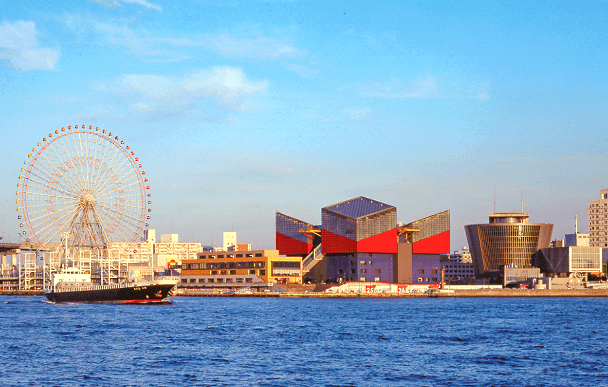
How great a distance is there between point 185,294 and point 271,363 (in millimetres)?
132140

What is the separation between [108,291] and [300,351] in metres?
72.1

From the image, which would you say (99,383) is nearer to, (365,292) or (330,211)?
(365,292)

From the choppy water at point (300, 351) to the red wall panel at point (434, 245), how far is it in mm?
98615

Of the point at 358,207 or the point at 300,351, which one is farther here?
the point at 358,207

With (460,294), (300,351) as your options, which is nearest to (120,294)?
(300,351)

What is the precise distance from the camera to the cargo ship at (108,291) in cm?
12244

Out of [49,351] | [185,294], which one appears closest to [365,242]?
[185,294]

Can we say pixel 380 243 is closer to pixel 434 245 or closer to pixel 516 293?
pixel 434 245

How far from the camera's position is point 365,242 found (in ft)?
612

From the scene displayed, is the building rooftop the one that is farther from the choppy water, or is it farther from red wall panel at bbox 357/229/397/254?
the choppy water

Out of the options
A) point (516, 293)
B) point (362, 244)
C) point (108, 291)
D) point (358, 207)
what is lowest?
point (516, 293)

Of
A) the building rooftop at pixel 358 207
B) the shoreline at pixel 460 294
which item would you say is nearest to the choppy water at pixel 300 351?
the shoreline at pixel 460 294

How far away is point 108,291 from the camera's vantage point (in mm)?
122500

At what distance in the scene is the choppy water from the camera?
4503cm
